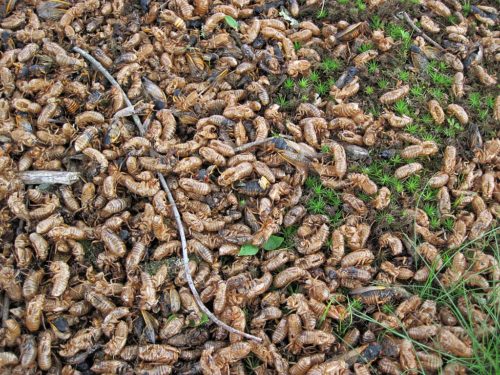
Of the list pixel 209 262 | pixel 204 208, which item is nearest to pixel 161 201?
pixel 204 208

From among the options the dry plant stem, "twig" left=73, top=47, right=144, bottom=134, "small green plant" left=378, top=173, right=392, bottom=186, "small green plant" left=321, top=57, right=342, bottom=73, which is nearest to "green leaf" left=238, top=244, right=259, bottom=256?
the dry plant stem

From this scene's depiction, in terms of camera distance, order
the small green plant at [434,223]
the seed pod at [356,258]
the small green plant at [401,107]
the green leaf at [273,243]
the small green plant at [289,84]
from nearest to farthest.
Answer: the seed pod at [356,258] → the green leaf at [273,243] → the small green plant at [434,223] → the small green plant at [401,107] → the small green plant at [289,84]

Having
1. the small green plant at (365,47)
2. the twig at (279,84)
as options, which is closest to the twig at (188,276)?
the twig at (279,84)

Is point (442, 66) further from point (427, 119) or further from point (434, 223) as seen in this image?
point (434, 223)

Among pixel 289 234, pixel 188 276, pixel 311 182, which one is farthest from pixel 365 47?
pixel 188 276

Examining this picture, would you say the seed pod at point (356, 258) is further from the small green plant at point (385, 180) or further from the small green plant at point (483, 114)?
the small green plant at point (483, 114)

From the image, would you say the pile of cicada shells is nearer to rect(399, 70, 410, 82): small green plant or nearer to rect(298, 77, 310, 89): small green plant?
rect(298, 77, 310, 89): small green plant
